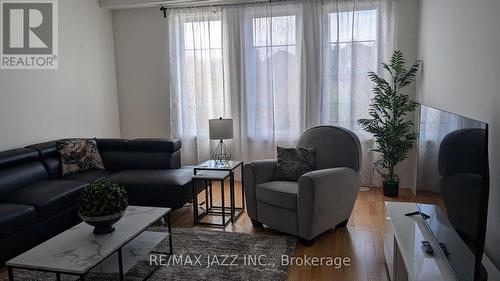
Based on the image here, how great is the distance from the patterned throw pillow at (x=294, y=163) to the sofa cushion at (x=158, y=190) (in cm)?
93

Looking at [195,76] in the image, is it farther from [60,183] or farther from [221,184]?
[60,183]

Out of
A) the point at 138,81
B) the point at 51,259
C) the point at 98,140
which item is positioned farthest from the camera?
the point at 138,81

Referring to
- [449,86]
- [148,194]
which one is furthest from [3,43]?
[449,86]

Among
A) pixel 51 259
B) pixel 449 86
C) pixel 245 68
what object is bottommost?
pixel 51 259

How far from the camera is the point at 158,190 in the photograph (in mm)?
3553

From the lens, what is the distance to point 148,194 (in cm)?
357

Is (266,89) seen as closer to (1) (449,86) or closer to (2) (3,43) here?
(1) (449,86)

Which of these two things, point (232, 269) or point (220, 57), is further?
point (220, 57)

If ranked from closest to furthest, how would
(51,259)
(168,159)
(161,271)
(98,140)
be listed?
(51,259) < (161,271) < (168,159) < (98,140)

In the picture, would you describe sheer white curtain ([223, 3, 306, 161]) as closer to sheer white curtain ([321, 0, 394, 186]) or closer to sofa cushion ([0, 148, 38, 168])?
sheer white curtain ([321, 0, 394, 186])

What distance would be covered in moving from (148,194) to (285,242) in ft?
4.63

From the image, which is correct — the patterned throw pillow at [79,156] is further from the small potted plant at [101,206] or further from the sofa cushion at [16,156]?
the small potted plant at [101,206]

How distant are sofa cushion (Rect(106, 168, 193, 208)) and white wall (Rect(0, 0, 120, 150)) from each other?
123 cm

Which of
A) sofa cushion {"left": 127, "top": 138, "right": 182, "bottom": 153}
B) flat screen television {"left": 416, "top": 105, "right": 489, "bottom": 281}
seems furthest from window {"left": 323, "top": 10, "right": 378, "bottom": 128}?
flat screen television {"left": 416, "top": 105, "right": 489, "bottom": 281}
